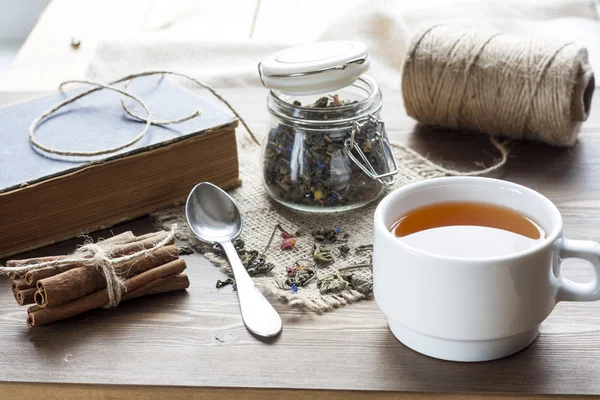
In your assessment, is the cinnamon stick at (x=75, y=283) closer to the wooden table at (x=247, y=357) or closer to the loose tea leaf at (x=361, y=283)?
the wooden table at (x=247, y=357)

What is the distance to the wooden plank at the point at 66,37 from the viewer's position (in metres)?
1.46

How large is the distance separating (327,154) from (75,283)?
34 cm

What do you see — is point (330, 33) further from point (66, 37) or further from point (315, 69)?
point (315, 69)

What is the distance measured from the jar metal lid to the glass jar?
23 mm

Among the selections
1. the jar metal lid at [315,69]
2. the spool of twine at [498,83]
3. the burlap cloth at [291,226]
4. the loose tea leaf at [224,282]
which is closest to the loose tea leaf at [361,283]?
the burlap cloth at [291,226]

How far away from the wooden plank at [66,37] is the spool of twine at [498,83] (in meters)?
0.67

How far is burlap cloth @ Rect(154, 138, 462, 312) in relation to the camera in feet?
2.68

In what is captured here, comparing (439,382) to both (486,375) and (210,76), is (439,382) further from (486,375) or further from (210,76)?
(210,76)

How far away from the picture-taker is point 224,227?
0.93 metres

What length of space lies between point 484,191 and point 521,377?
178 millimetres

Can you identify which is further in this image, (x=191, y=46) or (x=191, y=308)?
(x=191, y=46)

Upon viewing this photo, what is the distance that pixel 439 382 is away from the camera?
0.69 m

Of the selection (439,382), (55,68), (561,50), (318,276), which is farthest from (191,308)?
(55,68)

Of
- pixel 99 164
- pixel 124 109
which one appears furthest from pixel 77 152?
pixel 124 109
